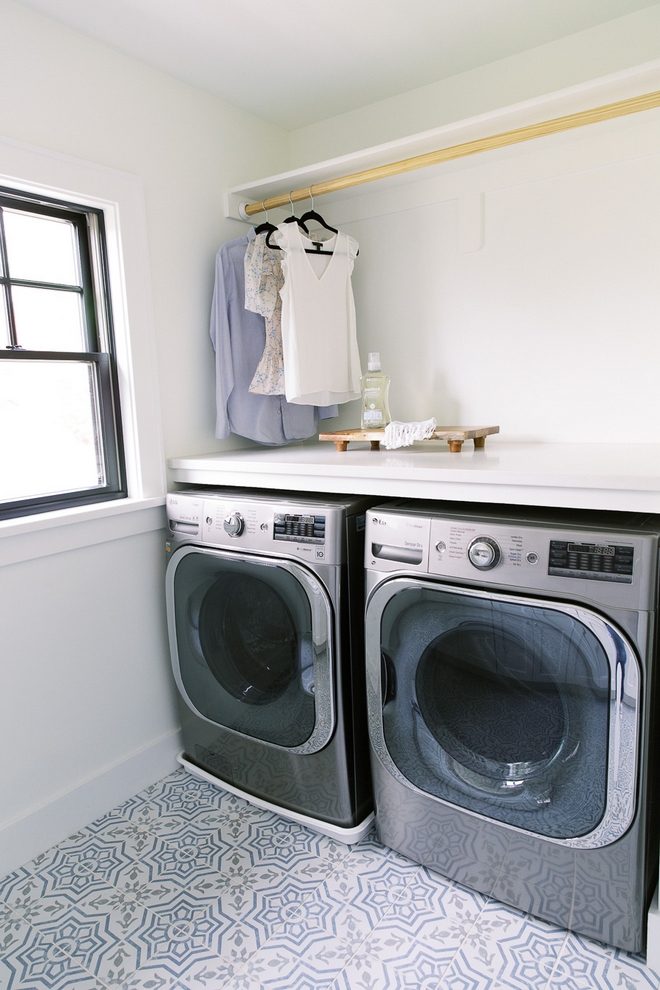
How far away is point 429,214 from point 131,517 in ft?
4.77

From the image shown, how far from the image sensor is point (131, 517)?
1.96 meters

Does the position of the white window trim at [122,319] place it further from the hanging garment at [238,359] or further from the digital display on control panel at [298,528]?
the digital display on control panel at [298,528]

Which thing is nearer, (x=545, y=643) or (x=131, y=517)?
(x=545, y=643)

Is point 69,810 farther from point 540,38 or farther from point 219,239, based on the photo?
point 540,38

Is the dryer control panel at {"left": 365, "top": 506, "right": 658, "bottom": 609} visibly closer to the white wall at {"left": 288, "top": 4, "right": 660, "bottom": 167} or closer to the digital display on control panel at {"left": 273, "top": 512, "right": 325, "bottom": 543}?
the digital display on control panel at {"left": 273, "top": 512, "right": 325, "bottom": 543}

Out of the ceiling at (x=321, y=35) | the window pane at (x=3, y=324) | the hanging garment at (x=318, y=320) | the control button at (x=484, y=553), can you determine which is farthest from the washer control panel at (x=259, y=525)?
the ceiling at (x=321, y=35)

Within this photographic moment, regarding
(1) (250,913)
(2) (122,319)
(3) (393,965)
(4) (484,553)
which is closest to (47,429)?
(2) (122,319)

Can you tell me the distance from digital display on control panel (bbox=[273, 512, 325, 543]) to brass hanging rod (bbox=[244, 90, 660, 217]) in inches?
41.8

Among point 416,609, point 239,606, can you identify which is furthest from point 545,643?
point 239,606

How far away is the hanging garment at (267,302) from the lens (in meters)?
2.09

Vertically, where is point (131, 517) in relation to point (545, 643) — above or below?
above

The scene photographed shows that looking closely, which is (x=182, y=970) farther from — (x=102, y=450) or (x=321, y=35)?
(x=321, y=35)

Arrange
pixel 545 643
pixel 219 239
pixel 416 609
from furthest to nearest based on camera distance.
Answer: pixel 219 239 → pixel 416 609 → pixel 545 643

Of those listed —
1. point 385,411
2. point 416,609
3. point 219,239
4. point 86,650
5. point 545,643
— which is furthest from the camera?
point 219,239
